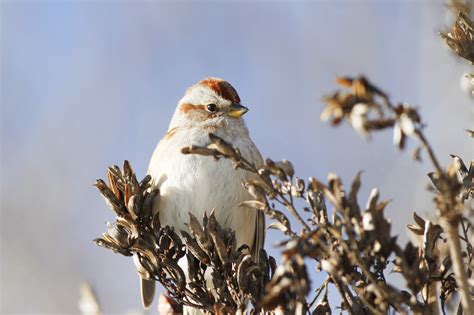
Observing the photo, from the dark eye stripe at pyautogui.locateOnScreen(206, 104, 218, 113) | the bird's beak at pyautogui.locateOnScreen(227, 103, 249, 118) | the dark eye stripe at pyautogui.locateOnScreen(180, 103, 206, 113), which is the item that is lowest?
the bird's beak at pyautogui.locateOnScreen(227, 103, 249, 118)

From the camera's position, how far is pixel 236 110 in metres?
3.54

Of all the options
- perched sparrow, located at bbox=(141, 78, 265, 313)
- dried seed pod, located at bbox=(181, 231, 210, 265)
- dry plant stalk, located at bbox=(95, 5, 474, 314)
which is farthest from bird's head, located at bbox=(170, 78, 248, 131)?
dried seed pod, located at bbox=(181, 231, 210, 265)

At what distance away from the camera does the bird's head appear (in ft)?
11.5

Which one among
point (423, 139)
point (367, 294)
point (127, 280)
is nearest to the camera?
point (423, 139)

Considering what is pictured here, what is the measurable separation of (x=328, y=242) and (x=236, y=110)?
1.83m

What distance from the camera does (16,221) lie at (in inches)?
260

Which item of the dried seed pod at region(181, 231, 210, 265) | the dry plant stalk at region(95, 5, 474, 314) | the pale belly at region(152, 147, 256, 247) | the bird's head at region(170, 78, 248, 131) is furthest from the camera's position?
the bird's head at region(170, 78, 248, 131)

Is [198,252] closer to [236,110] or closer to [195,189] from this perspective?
[195,189]

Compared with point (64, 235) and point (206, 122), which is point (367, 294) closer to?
point (206, 122)

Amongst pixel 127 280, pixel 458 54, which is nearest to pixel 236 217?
pixel 458 54

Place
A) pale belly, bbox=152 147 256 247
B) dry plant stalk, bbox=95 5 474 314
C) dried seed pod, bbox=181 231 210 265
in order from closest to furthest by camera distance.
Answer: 1. dry plant stalk, bbox=95 5 474 314
2. dried seed pod, bbox=181 231 210 265
3. pale belly, bbox=152 147 256 247

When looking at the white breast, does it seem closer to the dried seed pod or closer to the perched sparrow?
the perched sparrow

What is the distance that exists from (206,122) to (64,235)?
3.15 metres

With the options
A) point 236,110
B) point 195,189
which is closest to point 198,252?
point 195,189
